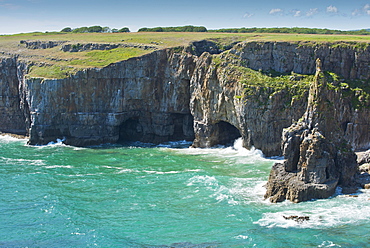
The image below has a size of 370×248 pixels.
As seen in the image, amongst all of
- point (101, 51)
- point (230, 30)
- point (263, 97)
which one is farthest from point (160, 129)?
point (230, 30)

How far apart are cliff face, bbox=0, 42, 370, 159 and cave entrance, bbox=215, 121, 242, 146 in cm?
17

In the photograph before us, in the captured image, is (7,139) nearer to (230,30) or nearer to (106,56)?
(106,56)

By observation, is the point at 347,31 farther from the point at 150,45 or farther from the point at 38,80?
the point at 38,80

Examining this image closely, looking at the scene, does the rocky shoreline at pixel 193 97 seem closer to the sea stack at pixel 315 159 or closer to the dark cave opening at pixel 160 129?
the dark cave opening at pixel 160 129

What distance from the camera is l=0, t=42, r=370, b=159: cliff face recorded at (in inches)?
2763

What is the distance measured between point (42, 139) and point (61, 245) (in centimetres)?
4301

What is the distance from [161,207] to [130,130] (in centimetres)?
3817

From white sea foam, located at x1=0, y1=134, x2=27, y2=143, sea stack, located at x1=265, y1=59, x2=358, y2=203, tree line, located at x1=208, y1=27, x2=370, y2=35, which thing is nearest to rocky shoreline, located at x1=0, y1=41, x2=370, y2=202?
white sea foam, located at x1=0, y1=134, x2=27, y2=143

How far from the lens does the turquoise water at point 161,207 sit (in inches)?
1644

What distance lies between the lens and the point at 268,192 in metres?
50.3

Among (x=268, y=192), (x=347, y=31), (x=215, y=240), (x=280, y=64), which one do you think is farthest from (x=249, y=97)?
(x=347, y=31)

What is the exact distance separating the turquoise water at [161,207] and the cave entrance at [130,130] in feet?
44.6

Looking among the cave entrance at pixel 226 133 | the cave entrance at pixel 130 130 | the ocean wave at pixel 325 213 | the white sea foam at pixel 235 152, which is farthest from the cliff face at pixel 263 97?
the ocean wave at pixel 325 213

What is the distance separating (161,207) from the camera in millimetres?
49469
